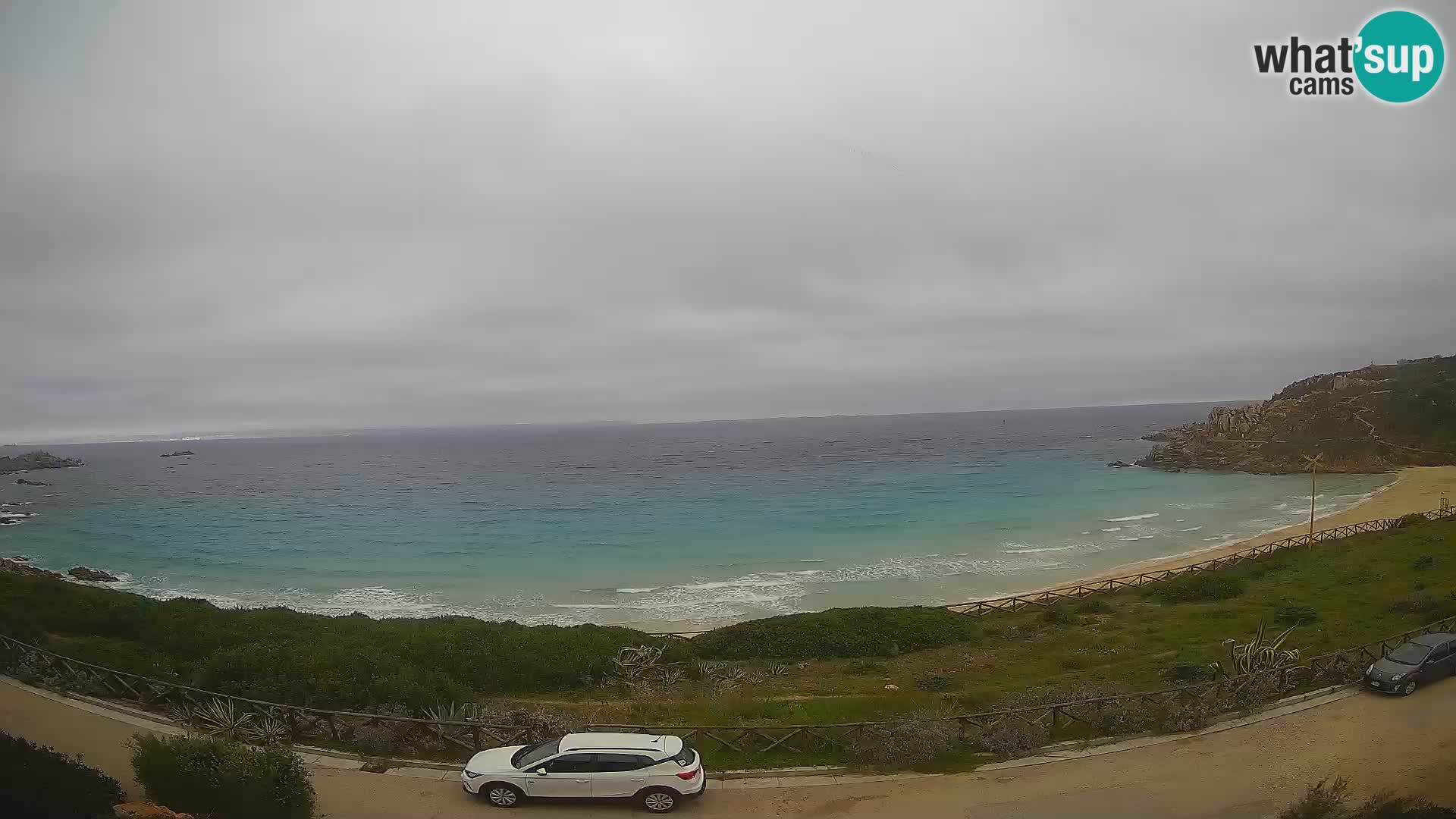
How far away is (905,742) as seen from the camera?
12.9m

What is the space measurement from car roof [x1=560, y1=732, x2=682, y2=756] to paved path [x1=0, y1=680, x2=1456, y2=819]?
0.96 metres

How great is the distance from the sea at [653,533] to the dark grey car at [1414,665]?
19726 mm

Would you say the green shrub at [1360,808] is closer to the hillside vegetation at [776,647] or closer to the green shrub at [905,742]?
the green shrub at [905,742]

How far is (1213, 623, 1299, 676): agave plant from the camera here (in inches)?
639

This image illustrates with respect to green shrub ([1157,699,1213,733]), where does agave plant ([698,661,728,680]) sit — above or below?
below

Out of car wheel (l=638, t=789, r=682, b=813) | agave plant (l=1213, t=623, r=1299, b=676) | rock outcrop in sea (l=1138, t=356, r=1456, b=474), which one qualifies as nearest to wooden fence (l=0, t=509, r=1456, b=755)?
agave plant (l=1213, t=623, r=1299, b=676)

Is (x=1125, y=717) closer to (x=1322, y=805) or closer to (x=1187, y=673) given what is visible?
(x=1322, y=805)

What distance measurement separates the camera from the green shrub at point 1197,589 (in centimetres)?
2866

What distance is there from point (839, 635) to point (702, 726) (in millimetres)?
12593

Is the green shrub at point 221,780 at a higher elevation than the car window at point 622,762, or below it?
higher

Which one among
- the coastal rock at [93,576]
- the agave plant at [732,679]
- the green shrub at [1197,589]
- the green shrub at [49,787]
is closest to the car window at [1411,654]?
the green shrub at [1197,589]

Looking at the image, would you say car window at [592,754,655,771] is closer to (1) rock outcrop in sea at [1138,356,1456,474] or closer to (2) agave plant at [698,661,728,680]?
(2) agave plant at [698,661,728,680]

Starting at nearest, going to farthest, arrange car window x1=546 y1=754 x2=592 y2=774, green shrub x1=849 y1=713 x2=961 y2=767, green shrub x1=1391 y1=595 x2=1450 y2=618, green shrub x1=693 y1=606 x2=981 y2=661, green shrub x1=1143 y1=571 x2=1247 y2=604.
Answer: car window x1=546 y1=754 x2=592 y2=774
green shrub x1=849 y1=713 x2=961 y2=767
green shrub x1=1391 y1=595 x2=1450 y2=618
green shrub x1=693 y1=606 x2=981 y2=661
green shrub x1=1143 y1=571 x2=1247 y2=604

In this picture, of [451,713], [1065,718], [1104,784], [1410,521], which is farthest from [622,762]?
[1410,521]
